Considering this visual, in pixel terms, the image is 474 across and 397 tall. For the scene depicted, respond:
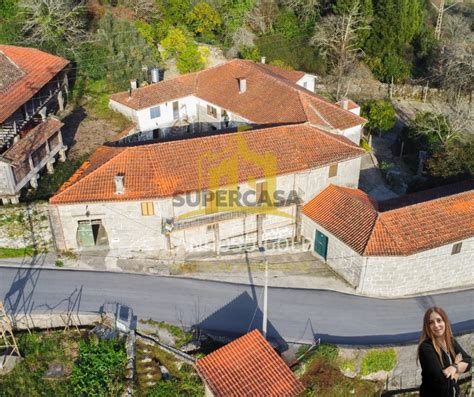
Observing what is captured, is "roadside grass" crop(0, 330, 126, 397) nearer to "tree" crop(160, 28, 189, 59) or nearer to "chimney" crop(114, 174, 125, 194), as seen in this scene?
"chimney" crop(114, 174, 125, 194)

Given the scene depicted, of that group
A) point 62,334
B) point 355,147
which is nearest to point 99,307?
point 62,334

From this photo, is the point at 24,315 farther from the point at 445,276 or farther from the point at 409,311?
the point at 445,276

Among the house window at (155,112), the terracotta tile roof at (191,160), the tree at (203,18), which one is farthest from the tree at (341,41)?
the terracotta tile roof at (191,160)

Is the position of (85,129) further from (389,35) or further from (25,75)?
(389,35)

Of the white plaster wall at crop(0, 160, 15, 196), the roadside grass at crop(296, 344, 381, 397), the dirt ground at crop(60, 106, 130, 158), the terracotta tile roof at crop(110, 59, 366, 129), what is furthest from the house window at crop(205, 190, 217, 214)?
the dirt ground at crop(60, 106, 130, 158)

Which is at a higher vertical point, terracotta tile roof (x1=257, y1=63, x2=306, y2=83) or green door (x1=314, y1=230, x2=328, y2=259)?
terracotta tile roof (x1=257, y1=63, x2=306, y2=83)

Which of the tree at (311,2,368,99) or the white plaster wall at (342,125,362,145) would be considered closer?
the white plaster wall at (342,125,362,145)
